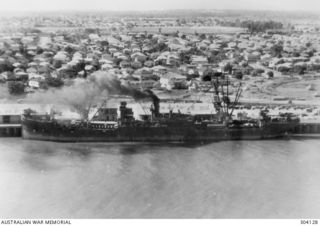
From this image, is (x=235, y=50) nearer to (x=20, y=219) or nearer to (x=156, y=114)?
(x=156, y=114)

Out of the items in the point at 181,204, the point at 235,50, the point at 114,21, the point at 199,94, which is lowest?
the point at 181,204

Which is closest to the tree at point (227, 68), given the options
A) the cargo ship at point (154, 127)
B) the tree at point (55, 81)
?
the cargo ship at point (154, 127)

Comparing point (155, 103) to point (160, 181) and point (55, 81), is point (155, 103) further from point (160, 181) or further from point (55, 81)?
point (160, 181)

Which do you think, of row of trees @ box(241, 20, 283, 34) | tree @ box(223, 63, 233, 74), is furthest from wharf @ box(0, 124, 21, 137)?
row of trees @ box(241, 20, 283, 34)

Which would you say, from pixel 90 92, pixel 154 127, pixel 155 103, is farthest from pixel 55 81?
pixel 154 127

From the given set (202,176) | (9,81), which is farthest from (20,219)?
(9,81)

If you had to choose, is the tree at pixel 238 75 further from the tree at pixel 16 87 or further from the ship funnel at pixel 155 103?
the tree at pixel 16 87

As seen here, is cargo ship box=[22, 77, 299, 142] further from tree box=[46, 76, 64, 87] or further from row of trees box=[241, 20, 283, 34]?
row of trees box=[241, 20, 283, 34]
